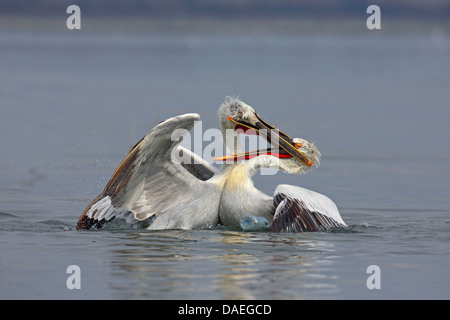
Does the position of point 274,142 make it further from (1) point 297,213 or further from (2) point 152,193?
(2) point 152,193

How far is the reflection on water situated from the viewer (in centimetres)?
865

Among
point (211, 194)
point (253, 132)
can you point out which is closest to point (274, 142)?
point (253, 132)

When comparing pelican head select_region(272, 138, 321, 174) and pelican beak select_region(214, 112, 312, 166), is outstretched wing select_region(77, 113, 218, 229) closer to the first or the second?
pelican beak select_region(214, 112, 312, 166)

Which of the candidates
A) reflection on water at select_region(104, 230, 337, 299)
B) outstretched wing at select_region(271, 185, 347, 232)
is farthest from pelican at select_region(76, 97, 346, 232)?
reflection on water at select_region(104, 230, 337, 299)

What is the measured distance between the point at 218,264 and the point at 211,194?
196 centimetres

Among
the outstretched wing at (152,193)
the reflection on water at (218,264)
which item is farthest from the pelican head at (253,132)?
the reflection on water at (218,264)

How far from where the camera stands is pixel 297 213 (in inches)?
437

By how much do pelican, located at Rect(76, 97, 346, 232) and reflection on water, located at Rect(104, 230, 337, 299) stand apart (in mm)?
239

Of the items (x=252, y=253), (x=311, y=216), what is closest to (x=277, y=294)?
(x=252, y=253)

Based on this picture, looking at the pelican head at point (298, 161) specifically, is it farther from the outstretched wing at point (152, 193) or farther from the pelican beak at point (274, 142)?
the outstretched wing at point (152, 193)

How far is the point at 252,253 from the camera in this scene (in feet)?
33.2

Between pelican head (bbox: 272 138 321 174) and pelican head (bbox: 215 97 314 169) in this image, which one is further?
pelican head (bbox: 272 138 321 174)
